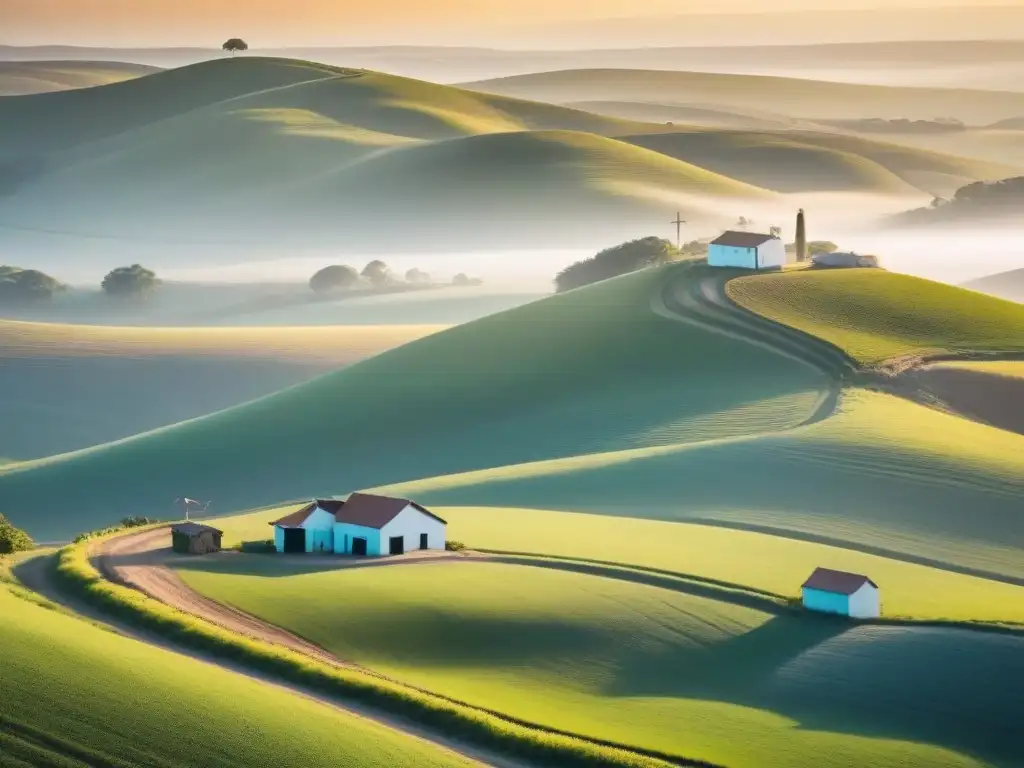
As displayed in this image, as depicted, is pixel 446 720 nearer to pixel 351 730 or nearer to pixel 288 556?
pixel 351 730

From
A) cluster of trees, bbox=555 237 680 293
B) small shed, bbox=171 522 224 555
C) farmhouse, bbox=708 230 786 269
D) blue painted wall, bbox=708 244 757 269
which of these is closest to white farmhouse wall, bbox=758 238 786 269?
farmhouse, bbox=708 230 786 269

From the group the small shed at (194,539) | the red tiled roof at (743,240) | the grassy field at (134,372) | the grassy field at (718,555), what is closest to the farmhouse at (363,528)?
the grassy field at (718,555)

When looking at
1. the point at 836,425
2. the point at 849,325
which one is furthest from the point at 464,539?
the point at 849,325

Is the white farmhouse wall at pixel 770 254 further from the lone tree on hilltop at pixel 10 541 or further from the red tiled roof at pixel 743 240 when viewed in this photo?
the lone tree on hilltop at pixel 10 541

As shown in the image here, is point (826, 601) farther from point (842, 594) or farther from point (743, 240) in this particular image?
point (743, 240)

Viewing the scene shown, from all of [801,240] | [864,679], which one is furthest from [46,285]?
[864,679]
